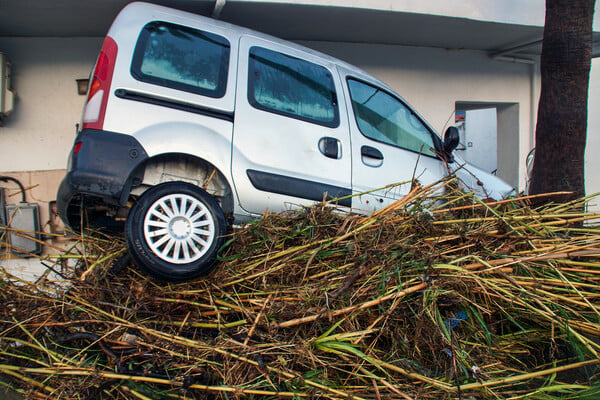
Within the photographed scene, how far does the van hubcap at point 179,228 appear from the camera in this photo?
8.78 ft

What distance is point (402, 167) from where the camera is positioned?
383 centimetres

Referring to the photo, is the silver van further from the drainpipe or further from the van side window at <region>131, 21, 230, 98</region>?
the drainpipe

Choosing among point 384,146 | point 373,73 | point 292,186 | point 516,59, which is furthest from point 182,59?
point 516,59

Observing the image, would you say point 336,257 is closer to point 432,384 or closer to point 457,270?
point 457,270

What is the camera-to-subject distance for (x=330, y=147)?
137 inches

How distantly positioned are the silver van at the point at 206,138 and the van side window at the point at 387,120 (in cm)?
2

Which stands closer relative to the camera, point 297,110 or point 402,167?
point 297,110

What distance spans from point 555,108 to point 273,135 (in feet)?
8.08

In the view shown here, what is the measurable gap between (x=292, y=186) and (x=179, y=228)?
37.6 inches

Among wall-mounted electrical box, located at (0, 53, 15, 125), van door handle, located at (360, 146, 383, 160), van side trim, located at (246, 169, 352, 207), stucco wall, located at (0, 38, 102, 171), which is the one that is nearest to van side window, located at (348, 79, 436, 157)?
van door handle, located at (360, 146, 383, 160)

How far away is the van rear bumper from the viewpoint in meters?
2.72

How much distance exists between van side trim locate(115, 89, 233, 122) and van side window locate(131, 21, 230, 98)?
11 cm

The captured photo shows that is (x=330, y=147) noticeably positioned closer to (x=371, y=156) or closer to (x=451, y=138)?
(x=371, y=156)

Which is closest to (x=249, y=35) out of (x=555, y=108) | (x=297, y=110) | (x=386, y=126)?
(x=297, y=110)
